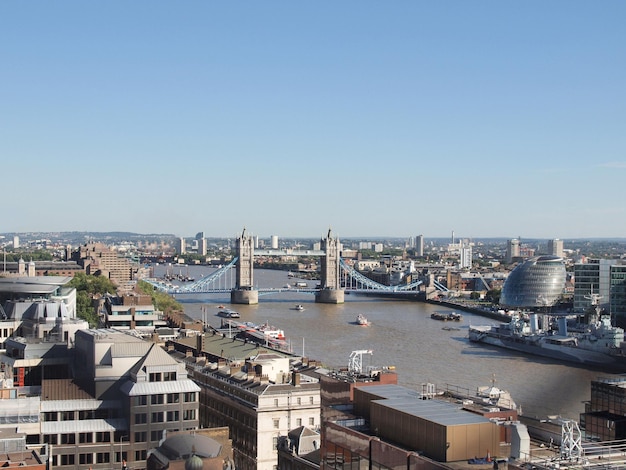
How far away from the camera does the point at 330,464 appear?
13156 mm

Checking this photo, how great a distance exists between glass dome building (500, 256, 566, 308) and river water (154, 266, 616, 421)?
4066 millimetres

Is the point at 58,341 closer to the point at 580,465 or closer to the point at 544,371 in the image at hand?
the point at 580,465

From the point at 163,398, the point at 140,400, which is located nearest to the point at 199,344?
the point at 163,398

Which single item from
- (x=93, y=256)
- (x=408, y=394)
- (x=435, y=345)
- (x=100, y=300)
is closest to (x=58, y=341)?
(x=408, y=394)

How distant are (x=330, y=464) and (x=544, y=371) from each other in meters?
29.4

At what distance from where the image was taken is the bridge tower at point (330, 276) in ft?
259

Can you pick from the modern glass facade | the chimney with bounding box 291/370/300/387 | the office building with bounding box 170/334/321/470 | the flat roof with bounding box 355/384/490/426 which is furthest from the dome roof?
the modern glass facade

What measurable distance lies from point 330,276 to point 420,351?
41.8m

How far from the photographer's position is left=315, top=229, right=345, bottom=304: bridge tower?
79.1m

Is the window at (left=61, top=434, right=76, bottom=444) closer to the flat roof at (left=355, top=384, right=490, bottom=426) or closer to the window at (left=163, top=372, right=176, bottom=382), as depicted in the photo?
the window at (left=163, top=372, right=176, bottom=382)

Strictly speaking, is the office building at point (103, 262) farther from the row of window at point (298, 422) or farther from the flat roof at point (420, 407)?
the flat roof at point (420, 407)

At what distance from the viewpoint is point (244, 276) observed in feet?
275

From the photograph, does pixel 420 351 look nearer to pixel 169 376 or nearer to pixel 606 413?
pixel 169 376

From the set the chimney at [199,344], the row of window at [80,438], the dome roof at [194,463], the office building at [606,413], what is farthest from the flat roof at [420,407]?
the chimney at [199,344]
